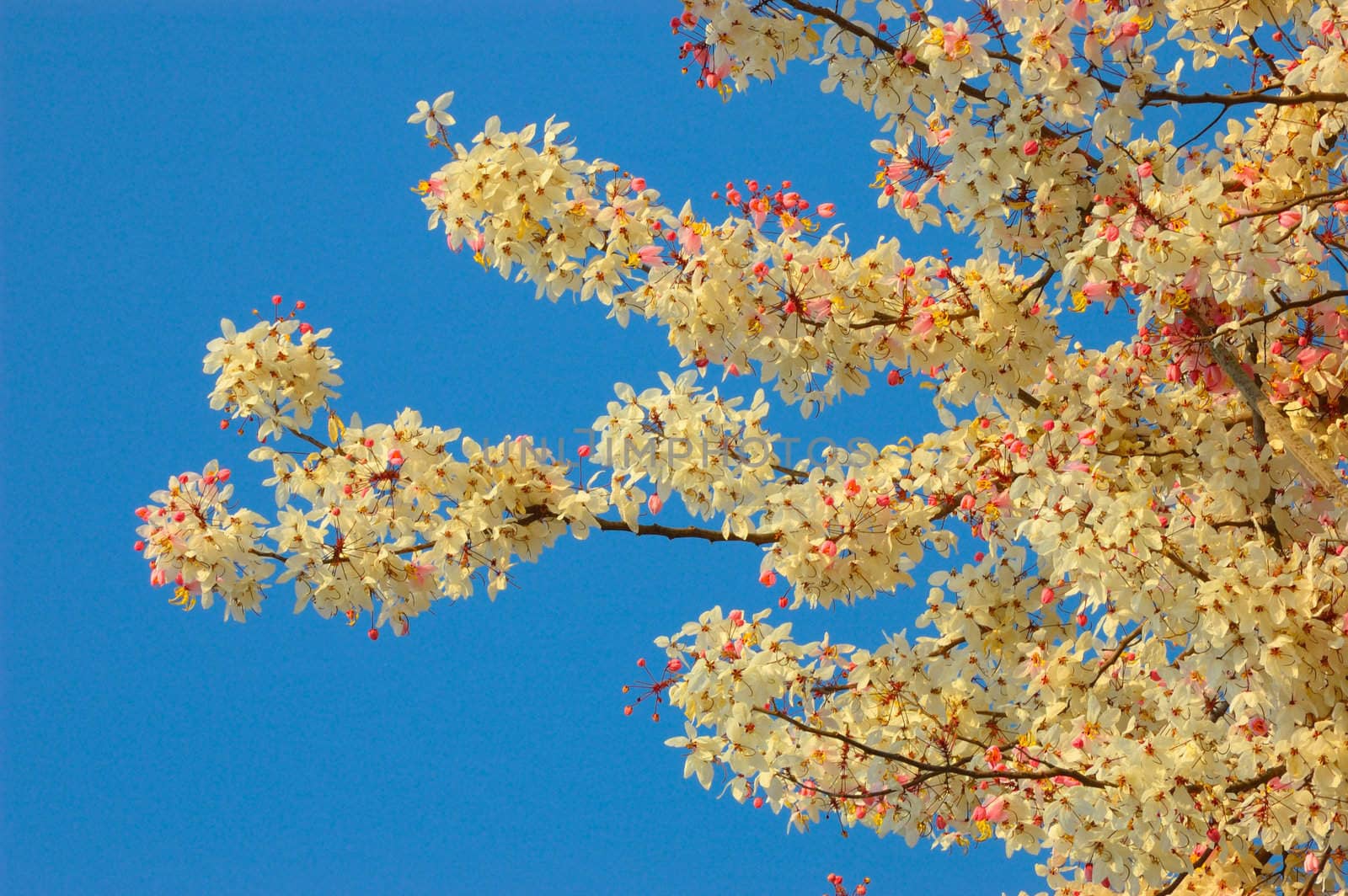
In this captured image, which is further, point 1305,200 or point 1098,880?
point 1098,880

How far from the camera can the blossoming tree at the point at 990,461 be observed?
4988 mm

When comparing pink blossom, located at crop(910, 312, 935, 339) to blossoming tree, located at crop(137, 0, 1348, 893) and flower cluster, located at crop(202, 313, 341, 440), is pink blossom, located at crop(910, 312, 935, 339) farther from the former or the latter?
flower cluster, located at crop(202, 313, 341, 440)

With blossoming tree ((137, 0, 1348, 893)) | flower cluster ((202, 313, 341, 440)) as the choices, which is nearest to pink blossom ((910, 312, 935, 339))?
blossoming tree ((137, 0, 1348, 893))

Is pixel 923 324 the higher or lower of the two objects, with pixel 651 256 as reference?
lower

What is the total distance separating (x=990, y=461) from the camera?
612 centimetres

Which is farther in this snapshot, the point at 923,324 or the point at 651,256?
the point at 923,324

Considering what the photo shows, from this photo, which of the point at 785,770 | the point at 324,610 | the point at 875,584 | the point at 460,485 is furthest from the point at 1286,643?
the point at 324,610

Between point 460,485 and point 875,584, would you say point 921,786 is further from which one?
point 460,485

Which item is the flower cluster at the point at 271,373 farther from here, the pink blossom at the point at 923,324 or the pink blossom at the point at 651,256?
the pink blossom at the point at 923,324

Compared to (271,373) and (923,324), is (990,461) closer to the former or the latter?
(923,324)

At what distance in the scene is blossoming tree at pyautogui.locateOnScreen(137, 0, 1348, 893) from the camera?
4.99 meters

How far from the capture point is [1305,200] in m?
4.92

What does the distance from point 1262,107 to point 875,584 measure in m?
2.74

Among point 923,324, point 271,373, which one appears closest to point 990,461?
point 923,324
